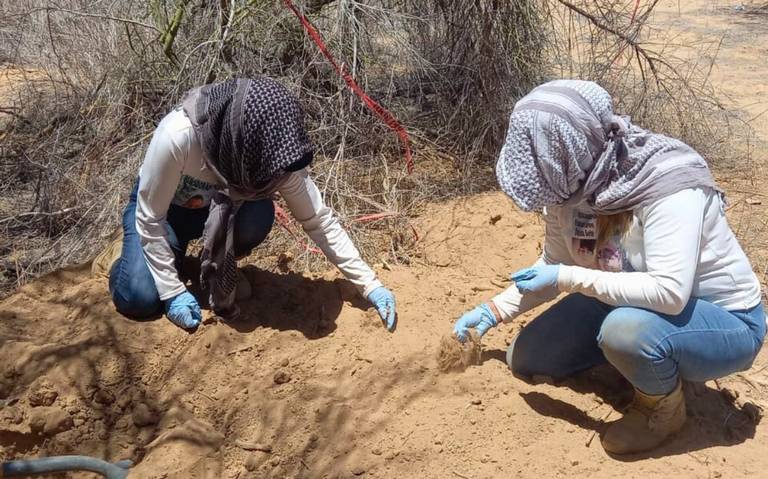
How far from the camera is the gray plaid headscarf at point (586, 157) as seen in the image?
1.99m

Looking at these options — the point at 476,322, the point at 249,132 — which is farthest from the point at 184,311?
the point at 476,322

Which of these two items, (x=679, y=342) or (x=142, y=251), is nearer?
(x=679, y=342)

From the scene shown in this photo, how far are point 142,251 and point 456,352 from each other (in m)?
1.17

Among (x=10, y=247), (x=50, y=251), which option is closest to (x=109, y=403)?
(x=50, y=251)

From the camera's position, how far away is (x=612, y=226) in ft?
7.20

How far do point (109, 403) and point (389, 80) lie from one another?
2.61m

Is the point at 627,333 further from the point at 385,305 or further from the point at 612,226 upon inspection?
the point at 385,305

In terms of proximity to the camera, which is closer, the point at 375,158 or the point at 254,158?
the point at 254,158

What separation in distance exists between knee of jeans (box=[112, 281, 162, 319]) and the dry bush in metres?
1.11

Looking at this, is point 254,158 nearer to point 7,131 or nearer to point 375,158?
point 375,158

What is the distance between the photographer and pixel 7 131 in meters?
5.03

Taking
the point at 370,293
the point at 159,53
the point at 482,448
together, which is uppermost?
Answer: the point at 159,53

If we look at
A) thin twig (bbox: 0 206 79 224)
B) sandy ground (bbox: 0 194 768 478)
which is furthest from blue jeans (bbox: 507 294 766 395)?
thin twig (bbox: 0 206 79 224)

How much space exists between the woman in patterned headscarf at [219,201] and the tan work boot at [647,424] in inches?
33.0
